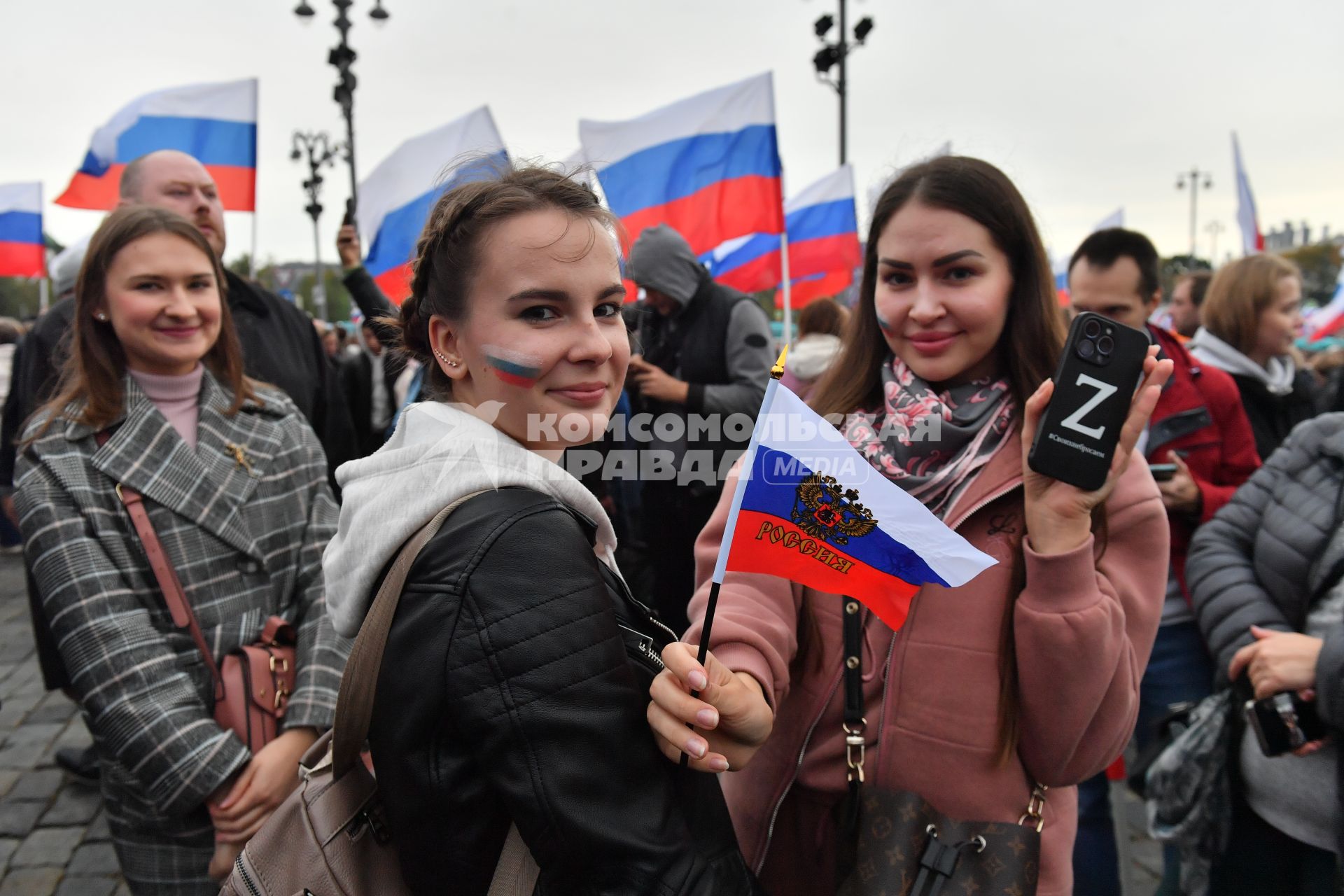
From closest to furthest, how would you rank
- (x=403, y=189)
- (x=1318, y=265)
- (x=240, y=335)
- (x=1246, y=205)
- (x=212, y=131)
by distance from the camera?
(x=240, y=335) < (x=212, y=131) < (x=403, y=189) < (x=1246, y=205) < (x=1318, y=265)

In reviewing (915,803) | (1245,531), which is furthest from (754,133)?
(915,803)

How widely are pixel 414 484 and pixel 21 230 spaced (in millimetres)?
10527

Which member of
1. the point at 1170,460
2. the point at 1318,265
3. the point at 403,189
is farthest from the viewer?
the point at 1318,265

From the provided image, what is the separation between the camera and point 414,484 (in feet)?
4.05

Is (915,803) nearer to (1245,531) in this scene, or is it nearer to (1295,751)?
(1295,751)

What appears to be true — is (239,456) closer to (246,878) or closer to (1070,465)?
(246,878)

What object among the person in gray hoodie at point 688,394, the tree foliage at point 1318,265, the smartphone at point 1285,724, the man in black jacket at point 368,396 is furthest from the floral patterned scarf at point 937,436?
the tree foliage at point 1318,265

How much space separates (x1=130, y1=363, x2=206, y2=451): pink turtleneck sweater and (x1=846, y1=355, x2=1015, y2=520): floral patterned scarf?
1.81 meters

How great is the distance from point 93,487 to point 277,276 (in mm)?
27669

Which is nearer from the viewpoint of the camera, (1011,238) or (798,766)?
(798,766)

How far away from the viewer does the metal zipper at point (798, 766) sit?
159 cm

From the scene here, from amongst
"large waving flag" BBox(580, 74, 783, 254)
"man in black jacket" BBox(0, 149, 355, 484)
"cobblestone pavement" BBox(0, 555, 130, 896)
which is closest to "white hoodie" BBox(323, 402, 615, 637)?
"man in black jacket" BBox(0, 149, 355, 484)

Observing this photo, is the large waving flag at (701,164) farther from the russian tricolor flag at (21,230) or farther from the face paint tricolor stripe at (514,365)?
the russian tricolor flag at (21,230)

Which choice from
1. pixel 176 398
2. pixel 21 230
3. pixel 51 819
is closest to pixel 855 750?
pixel 176 398
